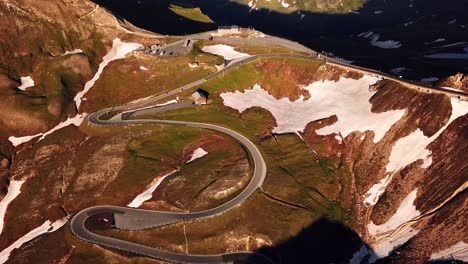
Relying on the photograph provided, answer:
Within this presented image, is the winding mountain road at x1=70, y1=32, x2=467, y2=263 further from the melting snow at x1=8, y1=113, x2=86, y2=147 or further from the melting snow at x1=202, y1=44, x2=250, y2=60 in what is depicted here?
the melting snow at x1=202, y1=44, x2=250, y2=60

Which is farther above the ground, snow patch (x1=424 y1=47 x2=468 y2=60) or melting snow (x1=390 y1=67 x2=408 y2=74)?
snow patch (x1=424 y1=47 x2=468 y2=60)

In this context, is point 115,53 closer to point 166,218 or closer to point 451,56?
point 166,218

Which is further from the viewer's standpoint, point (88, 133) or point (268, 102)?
point (268, 102)

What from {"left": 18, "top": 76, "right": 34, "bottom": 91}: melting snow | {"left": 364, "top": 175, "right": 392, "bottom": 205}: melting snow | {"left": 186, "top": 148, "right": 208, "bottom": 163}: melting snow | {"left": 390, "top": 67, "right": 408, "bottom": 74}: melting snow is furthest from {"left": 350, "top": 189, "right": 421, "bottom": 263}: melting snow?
{"left": 18, "top": 76, "right": 34, "bottom": 91}: melting snow

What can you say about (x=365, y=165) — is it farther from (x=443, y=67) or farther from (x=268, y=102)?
(x=443, y=67)

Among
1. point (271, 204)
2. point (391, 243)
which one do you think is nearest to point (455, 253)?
point (391, 243)

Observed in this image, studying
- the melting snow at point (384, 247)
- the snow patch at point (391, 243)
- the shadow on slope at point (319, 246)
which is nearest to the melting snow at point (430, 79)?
the snow patch at point (391, 243)

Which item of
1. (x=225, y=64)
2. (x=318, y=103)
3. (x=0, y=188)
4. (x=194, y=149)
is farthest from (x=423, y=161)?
(x=0, y=188)
